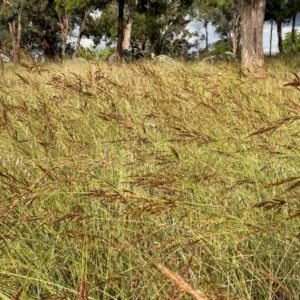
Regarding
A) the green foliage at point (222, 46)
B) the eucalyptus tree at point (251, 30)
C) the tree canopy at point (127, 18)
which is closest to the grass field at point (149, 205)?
the tree canopy at point (127, 18)

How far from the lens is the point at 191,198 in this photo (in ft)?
5.91

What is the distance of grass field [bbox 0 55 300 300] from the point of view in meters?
1.23

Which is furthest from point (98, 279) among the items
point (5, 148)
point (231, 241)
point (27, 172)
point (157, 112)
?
point (157, 112)

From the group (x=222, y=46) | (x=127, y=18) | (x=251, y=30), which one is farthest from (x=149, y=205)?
(x=222, y=46)

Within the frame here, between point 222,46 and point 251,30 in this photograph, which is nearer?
point 251,30

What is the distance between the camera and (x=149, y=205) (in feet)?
3.42

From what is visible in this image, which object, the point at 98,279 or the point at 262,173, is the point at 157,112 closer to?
the point at 262,173

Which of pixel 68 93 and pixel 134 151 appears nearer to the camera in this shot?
pixel 134 151

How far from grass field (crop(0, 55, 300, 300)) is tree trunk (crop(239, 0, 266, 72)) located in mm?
5322

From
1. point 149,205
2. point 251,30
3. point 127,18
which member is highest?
point 127,18

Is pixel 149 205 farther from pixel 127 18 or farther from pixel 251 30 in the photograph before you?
pixel 127 18

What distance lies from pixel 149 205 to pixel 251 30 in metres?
8.33

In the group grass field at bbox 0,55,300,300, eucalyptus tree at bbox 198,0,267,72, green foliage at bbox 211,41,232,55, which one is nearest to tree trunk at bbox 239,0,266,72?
eucalyptus tree at bbox 198,0,267,72

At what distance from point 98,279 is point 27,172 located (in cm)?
103
